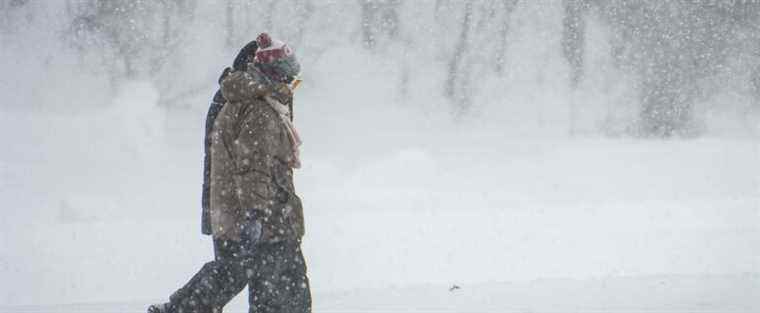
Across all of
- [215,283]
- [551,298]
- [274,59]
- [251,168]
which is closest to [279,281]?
[215,283]

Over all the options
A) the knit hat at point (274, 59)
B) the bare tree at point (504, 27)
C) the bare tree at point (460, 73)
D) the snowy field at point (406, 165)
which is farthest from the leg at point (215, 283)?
the bare tree at point (504, 27)

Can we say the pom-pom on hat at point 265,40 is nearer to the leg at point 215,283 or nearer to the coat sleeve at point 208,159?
the coat sleeve at point 208,159

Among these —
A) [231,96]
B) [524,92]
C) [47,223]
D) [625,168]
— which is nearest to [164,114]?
[47,223]

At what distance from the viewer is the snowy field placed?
7.91m

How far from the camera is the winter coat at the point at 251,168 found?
335 centimetres

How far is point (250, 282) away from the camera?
3.55 meters

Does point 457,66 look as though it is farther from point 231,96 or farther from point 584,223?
point 231,96

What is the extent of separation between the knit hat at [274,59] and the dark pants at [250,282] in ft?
2.17

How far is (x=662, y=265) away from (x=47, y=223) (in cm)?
693

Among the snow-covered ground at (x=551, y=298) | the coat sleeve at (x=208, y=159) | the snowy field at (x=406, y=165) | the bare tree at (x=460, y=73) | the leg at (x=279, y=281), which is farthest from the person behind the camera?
the bare tree at (x=460, y=73)

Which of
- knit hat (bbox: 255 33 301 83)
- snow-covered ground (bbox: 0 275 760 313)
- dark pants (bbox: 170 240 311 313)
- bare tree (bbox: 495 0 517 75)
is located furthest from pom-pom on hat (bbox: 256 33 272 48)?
bare tree (bbox: 495 0 517 75)

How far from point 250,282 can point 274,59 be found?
2.92 feet

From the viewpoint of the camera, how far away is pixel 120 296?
18.7 ft

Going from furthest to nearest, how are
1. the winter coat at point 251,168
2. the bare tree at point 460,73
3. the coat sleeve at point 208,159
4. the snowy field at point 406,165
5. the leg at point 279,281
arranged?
the bare tree at point 460,73 → the snowy field at point 406,165 → the coat sleeve at point 208,159 → the leg at point 279,281 → the winter coat at point 251,168
